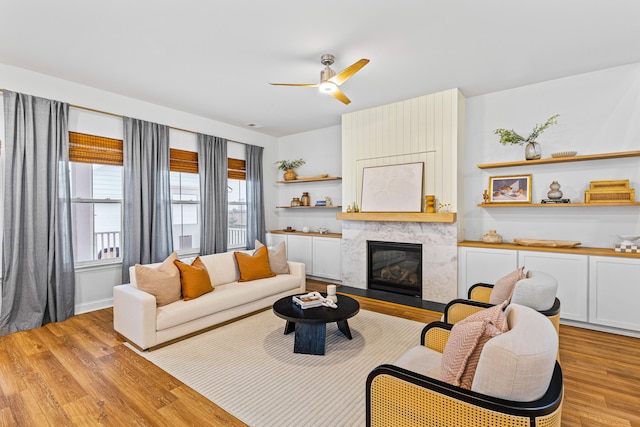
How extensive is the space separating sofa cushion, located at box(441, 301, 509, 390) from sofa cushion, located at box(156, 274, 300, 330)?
99.7 inches

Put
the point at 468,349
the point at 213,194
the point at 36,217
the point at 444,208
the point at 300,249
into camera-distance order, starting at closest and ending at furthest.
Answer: the point at 468,349 < the point at 36,217 < the point at 444,208 < the point at 213,194 < the point at 300,249

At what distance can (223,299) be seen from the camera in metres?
3.48

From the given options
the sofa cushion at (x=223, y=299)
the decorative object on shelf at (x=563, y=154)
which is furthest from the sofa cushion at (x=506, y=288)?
the sofa cushion at (x=223, y=299)

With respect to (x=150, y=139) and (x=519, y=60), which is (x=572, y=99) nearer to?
(x=519, y=60)

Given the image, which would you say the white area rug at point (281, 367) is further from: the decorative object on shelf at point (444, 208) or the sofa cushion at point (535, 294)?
the decorative object on shelf at point (444, 208)

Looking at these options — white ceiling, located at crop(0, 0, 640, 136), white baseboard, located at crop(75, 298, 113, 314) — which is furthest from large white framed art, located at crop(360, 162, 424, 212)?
white baseboard, located at crop(75, 298, 113, 314)

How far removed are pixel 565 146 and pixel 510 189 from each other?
0.76 metres

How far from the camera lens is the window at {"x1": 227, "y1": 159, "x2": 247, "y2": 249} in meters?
5.97

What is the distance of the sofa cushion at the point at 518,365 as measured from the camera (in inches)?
46.3

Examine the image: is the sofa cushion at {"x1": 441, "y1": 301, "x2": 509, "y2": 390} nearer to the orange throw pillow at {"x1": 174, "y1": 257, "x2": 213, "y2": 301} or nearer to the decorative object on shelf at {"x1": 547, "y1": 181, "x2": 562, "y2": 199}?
the orange throw pillow at {"x1": 174, "y1": 257, "x2": 213, "y2": 301}

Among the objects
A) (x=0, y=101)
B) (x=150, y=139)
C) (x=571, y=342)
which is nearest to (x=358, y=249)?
(x=571, y=342)

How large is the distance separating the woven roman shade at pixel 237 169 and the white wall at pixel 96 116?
754 millimetres

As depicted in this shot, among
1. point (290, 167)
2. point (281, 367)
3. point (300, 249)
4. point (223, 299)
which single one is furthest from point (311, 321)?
point (290, 167)

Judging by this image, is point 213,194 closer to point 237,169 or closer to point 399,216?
point 237,169
